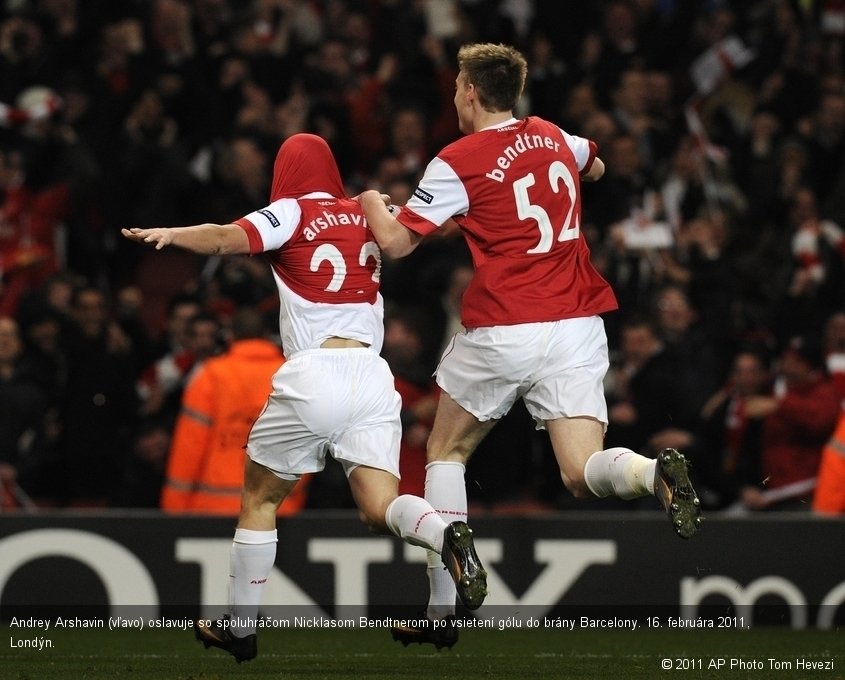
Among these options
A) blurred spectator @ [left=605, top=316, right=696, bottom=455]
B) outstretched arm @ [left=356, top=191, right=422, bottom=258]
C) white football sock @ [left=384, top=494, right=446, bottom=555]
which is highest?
outstretched arm @ [left=356, top=191, right=422, bottom=258]

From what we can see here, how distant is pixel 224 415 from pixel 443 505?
2.82 meters

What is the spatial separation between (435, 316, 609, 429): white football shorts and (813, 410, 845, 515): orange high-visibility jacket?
3.45 m

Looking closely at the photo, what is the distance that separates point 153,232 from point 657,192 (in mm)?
7180

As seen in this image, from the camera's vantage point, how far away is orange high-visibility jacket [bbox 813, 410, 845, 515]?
10375 mm

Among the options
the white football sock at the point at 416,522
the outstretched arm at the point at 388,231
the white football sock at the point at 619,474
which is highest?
the outstretched arm at the point at 388,231

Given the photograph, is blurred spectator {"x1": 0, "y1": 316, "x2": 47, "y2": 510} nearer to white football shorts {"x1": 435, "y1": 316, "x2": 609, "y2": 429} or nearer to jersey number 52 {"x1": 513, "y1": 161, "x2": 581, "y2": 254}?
white football shorts {"x1": 435, "y1": 316, "x2": 609, "y2": 429}

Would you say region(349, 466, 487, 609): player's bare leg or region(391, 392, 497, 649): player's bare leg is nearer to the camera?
region(349, 466, 487, 609): player's bare leg

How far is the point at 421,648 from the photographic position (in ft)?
28.9

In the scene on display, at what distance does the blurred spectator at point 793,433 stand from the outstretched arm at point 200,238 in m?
5.14

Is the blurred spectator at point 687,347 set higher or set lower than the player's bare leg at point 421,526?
lower

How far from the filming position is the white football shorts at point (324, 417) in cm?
731

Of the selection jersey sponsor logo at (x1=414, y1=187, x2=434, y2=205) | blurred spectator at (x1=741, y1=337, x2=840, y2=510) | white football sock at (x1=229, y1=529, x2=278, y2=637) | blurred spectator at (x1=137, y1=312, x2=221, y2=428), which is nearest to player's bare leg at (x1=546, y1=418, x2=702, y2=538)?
jersey sponsor logo at (x1=414, y1=187, x2=434, y2=205)

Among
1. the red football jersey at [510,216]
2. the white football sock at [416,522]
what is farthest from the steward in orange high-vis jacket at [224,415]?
the white football sock at [416,522]

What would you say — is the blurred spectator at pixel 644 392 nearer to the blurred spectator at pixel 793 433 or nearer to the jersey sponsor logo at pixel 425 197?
the blurred spectator at pixel 793 433
